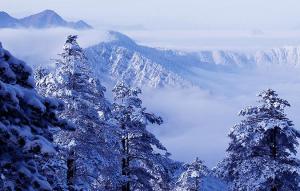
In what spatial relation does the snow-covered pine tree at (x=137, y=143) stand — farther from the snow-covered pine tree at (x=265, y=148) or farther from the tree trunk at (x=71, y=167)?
the tree trunk at (x=71, y=167)

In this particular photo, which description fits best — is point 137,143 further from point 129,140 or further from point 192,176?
point 192,176

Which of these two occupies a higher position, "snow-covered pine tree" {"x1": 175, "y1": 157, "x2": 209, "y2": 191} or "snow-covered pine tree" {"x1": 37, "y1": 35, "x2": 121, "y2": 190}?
"snow-covered pine tree" {"x1": 175, "y1": 157, "x2": 209, "y2": 191}

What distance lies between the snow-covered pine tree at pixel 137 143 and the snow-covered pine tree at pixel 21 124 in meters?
15.0

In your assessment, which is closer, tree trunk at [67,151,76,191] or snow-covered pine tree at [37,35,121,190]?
tree trunk at [67,151,76,191]

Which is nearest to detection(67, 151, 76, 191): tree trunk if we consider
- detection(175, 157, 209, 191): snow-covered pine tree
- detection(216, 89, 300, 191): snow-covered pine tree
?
detection(216, 89, 300, 191): snow-covered pine tree

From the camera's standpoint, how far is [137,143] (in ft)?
83.8

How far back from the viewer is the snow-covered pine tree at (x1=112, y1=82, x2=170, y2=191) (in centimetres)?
2508

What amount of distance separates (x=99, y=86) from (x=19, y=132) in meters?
13.2

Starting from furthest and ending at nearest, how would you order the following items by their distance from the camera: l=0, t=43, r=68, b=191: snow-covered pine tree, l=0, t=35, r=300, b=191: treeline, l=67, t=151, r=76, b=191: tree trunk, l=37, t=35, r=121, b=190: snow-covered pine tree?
l=0, t=35, r=300, b=191: treeline → l=37, t=35, r=121, b=190: snow-covered pine tree → l=67, t=151, r=76, b=191: tree trunk → l=0, t=43, r=68, b=191: snow-covered pine tree

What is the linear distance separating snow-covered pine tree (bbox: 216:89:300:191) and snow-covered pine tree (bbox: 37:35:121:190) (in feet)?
15.9

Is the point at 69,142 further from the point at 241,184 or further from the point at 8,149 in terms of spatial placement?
the point at 8,149

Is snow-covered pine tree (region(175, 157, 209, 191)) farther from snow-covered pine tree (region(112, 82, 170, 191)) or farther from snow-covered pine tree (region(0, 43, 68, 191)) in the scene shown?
snow-covered pine tree (region(0, 43, 68, 191))

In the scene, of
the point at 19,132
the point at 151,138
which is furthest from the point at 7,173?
A: the point at 151,138

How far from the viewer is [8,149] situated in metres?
9.42
